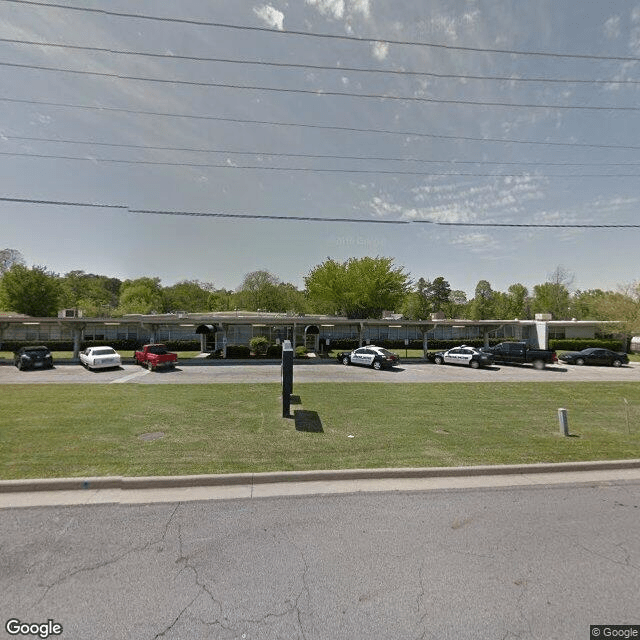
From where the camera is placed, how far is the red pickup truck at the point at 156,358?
69.7 ft

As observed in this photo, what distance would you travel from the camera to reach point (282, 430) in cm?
873

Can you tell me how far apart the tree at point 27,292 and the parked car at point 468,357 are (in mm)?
49803

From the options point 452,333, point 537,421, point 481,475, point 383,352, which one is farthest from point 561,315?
point 481,475

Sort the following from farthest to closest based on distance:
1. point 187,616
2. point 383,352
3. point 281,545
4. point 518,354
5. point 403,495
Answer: point 518,354 < point 383,352 < point 403,495 < point 281,545 < point 187,616

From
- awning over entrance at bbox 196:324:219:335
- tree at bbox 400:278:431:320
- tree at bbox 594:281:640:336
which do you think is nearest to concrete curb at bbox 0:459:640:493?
awning over entrance at bbox 196:324:219:335

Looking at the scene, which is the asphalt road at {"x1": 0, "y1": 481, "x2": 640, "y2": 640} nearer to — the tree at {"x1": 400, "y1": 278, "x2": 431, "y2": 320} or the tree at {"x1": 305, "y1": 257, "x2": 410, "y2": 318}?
the tree at {"x1": 305, "y1": 257, "x2": 410, "y2": 318}

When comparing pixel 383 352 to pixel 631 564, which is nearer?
pixel 631 564

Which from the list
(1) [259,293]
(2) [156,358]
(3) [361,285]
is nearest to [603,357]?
(3) [361,285]

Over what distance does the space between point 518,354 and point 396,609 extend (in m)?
27.1

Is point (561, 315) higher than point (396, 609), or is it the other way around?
point (561, 315)

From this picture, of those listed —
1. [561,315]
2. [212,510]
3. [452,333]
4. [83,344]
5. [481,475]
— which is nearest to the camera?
[212,510]

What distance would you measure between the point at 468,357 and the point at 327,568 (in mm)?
23902

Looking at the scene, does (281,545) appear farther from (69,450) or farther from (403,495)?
(69,450)

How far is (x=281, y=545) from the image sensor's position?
4148 millimetres
